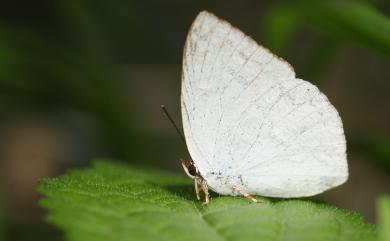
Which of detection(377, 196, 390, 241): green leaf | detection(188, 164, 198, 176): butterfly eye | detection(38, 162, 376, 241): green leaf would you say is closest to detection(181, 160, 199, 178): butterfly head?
detection(188, 164, 198, 176): butterfly eye

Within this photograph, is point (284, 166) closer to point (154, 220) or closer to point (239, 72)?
point (239, 72)

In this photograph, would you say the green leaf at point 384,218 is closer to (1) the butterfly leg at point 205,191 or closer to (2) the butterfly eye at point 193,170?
(1) the butterfly leg at point 205,191

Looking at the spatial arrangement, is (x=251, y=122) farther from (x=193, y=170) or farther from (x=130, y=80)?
(x=130, y=80)

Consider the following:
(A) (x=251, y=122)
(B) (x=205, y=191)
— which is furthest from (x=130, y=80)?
(B) (x=205, y=191)

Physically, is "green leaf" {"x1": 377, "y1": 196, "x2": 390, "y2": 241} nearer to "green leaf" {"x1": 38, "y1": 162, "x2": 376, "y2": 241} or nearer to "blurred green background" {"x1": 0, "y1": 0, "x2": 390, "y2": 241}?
"green leaf" {"x1": 38, "y1": 162, "x2": 376, "y2": 241}

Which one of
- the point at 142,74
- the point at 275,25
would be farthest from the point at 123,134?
the point at 142,74

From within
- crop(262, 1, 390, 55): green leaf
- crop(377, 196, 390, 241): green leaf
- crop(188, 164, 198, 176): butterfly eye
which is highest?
crop(262, 1, 390, 55): green leaf
